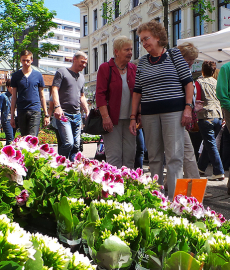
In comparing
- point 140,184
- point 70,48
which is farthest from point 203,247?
point 70,48

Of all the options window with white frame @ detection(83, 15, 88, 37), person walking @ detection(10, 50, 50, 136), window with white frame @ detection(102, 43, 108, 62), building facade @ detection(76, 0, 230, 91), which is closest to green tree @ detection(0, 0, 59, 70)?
building facade @ detection(76, 0, 230, 91)

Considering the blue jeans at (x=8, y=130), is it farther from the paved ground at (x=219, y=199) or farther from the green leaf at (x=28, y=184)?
the green leaf at (x=28, y=184)

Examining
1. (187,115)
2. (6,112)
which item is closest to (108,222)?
(187,115)

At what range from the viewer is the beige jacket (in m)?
5.45

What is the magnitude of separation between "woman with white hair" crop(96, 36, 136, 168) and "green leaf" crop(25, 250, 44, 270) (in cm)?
281

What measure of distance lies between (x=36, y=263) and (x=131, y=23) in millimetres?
29063

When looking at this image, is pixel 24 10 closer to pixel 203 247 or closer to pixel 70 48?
pixel 203 247

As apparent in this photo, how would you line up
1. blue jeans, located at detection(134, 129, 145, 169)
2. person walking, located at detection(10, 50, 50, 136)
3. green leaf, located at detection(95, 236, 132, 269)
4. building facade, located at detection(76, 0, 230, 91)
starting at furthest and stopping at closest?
building facade, located at detection(76, 0, 230, 91) < person walking, located at detection(10, 50, 50, 136) < blue jeans, located at detection(134, 129, 145, 169) < green leaf, located at detection(95, 236, 132, 269)

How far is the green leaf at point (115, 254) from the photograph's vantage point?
1.46 m

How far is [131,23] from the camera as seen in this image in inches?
1123

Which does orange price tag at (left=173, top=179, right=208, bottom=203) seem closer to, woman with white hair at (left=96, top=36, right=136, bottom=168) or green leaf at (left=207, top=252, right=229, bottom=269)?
green leaf at (left=207, top=252, right=229, bottom=269)

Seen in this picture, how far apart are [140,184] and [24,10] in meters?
24.4

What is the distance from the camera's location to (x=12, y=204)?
2041mm

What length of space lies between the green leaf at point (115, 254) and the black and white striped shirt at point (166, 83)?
212 centimetres
